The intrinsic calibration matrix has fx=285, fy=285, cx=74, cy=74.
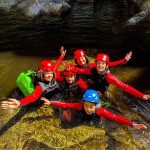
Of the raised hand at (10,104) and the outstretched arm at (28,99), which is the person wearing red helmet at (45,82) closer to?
the outstretched arm at (28,99)

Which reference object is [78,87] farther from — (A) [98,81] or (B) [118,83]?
(B) [118,83]

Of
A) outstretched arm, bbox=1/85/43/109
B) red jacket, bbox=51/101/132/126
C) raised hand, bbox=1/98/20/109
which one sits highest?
raised hand, bbox=1/98/20/109

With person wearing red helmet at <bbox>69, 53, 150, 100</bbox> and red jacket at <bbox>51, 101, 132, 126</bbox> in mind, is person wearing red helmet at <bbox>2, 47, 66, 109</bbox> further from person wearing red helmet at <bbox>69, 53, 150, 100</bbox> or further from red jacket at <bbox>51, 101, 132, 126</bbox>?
person wearing red helmet at <bbox>69, 53, 150, 100</bbox>

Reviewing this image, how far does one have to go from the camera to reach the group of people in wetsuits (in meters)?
7.57

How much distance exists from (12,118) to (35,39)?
25.6 ft

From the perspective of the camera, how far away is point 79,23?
18.3 meters

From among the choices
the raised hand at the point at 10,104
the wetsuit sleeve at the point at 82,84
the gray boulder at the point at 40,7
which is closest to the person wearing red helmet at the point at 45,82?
the wetsuit sleeve at the point at 82,84

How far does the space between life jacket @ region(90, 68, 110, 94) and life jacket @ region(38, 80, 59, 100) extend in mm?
1219

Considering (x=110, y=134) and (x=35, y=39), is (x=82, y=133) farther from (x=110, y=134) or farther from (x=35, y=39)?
(x=35, y=39)

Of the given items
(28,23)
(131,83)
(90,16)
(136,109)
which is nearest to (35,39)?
(28,23)

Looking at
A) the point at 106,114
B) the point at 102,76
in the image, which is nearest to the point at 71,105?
the point at 106,114

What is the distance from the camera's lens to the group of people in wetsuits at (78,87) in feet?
24.8

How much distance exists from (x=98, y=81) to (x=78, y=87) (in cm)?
67

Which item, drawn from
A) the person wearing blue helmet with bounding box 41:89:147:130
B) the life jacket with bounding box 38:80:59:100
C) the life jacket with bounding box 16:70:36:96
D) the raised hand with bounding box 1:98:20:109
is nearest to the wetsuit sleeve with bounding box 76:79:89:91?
the life jacket with bounding box 38:80:59:100
